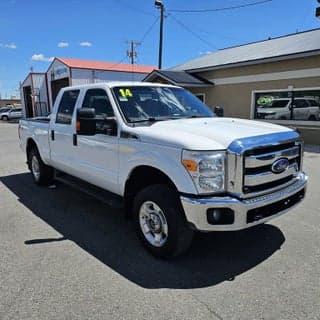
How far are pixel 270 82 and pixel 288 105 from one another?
1.36 meters

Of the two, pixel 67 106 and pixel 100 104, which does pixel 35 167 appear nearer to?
pixel 67 106

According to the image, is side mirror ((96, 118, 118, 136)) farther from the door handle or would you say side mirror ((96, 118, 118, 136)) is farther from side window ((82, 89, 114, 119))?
the door handle

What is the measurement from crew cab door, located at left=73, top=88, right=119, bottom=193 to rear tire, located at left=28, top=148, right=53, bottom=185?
1790mm

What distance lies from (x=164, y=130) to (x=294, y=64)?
11.7m

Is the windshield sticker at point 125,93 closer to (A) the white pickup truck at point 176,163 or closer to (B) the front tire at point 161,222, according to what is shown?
(A) the white pickup truck at point 176,163

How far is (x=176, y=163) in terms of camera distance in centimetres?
311

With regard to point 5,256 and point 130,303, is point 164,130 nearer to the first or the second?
point 130,303

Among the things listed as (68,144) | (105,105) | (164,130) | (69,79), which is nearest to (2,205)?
(68,144)

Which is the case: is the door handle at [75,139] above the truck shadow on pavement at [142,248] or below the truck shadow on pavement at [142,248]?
above

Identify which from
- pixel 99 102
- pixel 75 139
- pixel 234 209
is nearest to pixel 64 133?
pixel 75 139

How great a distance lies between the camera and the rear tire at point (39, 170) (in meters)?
6.42

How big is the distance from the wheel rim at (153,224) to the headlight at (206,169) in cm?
67

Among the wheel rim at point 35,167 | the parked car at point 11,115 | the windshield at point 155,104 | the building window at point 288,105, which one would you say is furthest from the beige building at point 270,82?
the parked car at point 11,115

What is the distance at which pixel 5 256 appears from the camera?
143 inches
